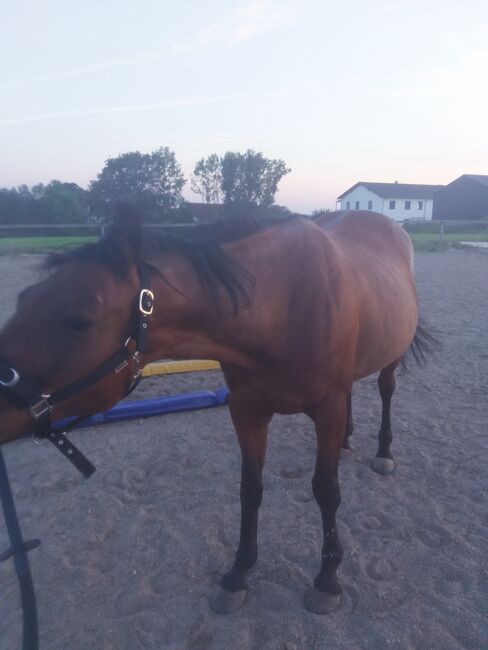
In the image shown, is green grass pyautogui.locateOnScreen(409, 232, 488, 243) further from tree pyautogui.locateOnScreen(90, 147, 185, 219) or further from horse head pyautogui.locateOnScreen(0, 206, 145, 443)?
horse head pyautogui.locateOnScreen(0, 206, 145, 443)

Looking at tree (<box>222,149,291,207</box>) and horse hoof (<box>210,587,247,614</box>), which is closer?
horse hoof (<box>210,587,247,614</box>)

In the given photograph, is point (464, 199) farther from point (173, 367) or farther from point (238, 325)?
point (238, 325)

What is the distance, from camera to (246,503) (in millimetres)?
2674

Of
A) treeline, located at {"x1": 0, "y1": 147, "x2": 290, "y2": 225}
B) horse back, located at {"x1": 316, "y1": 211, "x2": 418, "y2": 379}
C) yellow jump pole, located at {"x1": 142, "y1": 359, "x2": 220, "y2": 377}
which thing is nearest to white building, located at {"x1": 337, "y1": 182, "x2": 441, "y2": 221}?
treeline, located at {"x1": 0, "y1": 147, "x2": 290, "y2": 225}

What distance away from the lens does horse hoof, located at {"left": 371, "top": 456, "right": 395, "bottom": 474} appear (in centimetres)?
360

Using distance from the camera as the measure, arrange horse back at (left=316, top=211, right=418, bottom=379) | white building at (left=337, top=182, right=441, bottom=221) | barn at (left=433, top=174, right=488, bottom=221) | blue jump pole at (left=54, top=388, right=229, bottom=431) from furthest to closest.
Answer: white building at (left=337, top=182, right=441, bottom=221), barn at (left=433, top=174, right=488, bottom=221), blue jump pole at (left=54, top=388, right=229, bottom=431), horse back at (left=316, top=211, right=418, bottom=379)

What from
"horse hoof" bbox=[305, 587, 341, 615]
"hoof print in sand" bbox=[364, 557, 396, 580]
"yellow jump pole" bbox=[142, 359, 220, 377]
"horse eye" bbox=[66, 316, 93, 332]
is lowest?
"hoof print in sand" bbox=[364, 557, 396, 580]

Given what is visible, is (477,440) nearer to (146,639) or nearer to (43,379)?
(146,639)

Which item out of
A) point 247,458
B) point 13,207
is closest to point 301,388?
point 247,458

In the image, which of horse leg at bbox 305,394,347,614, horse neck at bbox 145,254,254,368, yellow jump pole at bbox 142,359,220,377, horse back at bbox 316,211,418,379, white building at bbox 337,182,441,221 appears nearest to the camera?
horse neck at bbox 145,254,254,368

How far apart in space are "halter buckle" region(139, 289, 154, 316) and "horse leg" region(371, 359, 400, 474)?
8.66 ft

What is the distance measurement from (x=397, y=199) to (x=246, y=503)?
209 ft

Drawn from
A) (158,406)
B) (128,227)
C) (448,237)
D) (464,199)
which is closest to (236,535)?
(158,406)

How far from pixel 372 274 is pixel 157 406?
8.07 ft
